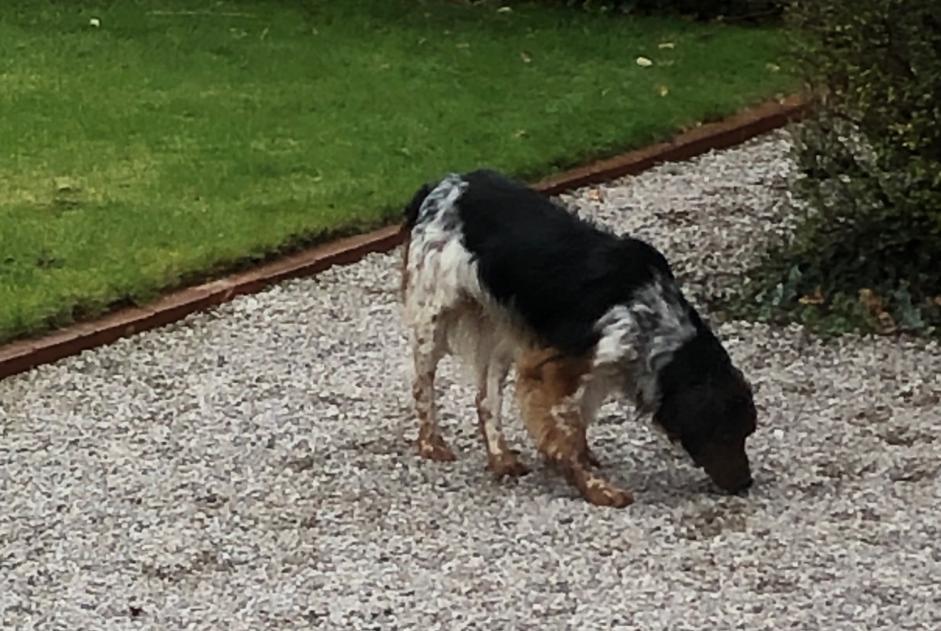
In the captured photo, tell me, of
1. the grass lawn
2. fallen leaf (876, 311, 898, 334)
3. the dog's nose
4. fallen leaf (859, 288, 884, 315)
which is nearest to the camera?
the dog's nose

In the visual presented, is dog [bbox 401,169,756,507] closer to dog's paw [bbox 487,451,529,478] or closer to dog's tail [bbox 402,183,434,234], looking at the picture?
dog's tail [bbox 402,183,434,234]

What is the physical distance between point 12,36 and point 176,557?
28.7ft

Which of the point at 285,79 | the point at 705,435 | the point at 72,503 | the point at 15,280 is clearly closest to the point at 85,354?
the point at 15,280

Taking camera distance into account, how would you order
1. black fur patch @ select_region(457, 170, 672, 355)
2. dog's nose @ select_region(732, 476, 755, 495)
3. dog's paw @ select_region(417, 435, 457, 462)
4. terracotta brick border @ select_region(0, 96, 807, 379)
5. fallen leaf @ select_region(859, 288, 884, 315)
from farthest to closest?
fallen leaf @ select_region(859, 288, 884, 315), terracotta brick border @ select_region(0, 96, 807, 379), dog's paw @ select_region(417, 435, 457, 462), dog's nose @ select_region(732, 476, 755, 495), black fur patch @ select_region(457, 170, 672, 355)

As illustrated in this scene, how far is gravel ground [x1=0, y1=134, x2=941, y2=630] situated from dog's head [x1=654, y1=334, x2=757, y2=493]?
13cm

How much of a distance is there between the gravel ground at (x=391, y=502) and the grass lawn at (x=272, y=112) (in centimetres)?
85

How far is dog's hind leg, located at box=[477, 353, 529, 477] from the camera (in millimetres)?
6332

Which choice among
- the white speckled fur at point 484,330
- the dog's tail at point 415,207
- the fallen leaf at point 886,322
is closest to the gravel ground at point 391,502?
the fallen leaf at point 886,322

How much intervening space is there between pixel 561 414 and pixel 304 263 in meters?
2.94

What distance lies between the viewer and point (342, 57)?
1316 centimetres

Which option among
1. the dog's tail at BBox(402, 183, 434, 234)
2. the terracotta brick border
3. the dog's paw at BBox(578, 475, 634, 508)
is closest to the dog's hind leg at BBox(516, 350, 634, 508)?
the dog's paw at BBox(578, 475, 634, 508)

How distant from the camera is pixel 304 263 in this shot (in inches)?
342

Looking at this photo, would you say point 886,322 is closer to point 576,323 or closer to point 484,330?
point 484,330

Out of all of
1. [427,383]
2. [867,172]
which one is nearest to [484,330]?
[427,383]
